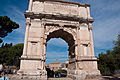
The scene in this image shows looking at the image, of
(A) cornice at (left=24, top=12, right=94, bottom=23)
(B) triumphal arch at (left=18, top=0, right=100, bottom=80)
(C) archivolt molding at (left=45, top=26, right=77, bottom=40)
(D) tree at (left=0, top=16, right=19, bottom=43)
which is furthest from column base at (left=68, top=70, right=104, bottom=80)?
(D) tree at (left=0, top=16, right=19, bottom=43)

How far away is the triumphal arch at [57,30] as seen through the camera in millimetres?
8883

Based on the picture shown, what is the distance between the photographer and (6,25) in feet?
57.2

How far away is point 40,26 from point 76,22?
4.01 m

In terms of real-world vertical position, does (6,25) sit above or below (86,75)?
above

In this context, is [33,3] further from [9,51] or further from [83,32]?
[9,51]

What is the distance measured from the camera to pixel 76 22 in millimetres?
11023

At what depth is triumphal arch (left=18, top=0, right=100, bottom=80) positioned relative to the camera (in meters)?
8.88

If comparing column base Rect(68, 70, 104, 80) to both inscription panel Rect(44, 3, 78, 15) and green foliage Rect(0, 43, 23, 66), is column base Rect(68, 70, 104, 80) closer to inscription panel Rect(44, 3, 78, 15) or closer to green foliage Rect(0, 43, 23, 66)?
inscription panel Rect(44, 3, 78, 15)

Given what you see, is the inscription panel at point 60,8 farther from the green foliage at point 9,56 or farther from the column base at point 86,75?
the green foliage at point 9,56

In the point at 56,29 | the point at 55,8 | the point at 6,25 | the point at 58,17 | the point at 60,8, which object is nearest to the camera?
the point at 56,29

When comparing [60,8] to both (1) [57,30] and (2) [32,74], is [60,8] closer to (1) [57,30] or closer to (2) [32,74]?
(1) [57,30]

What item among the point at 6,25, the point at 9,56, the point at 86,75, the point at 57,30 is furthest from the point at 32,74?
the point at 9,56

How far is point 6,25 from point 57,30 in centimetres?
1155

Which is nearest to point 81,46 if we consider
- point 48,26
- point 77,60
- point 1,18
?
point 77,60
